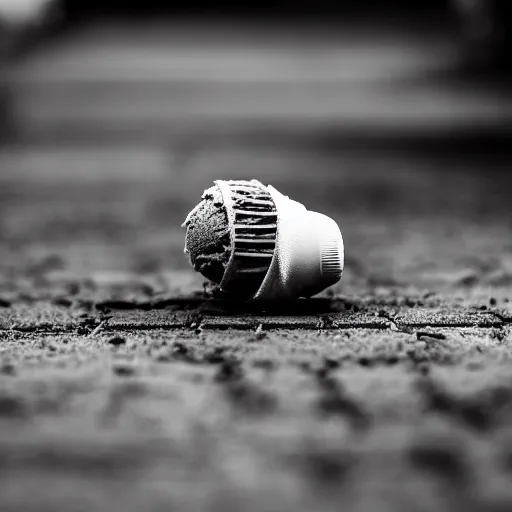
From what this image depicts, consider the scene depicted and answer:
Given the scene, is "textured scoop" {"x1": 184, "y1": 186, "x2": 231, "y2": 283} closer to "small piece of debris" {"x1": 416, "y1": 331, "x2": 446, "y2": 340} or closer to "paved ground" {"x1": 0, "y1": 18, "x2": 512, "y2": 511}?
"paved ground" {"x1": 0, "y1": 18, "x2": 512, "y2": 511}

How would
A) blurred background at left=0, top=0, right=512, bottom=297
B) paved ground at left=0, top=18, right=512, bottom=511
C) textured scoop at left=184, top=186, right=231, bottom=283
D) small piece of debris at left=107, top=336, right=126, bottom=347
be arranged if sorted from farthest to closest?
blurred background at left=0, top=0, right=512, bottom=297
textured scoop at left=184, top=186, right=231, bottom=283
small piece of debris at left=107, top=336, right=126, bottom=347
paved ground at left=0, top=18, right=512, bottom=511

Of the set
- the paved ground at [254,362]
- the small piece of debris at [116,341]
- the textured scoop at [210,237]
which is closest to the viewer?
the paved ground at [254,362]

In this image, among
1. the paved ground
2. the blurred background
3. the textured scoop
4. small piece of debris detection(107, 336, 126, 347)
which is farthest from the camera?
the blurred background

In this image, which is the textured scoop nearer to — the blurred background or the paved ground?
the paved ground

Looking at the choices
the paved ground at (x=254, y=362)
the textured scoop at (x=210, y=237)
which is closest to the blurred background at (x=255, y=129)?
the paved ground at (x=254, y=362)

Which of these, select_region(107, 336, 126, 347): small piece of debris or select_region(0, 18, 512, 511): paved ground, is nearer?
select_region(0, 18, 512, 511): paved ground

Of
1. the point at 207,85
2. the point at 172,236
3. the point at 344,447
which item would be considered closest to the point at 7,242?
the point at 172,236

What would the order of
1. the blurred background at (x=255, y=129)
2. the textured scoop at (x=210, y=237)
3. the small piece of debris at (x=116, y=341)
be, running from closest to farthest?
the small piece of debris at (x=116, y=341)
the textured scoop at (x=210, y=237)
the blurred background at (x=255, y=129)

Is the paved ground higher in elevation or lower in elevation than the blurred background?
lower

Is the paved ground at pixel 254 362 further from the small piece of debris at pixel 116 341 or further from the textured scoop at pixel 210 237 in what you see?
the textured scoop at pixel 210 237

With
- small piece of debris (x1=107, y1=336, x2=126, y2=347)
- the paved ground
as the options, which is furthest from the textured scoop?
small piece of debris (x1=107, y1=336, x2=126, y2=347)
